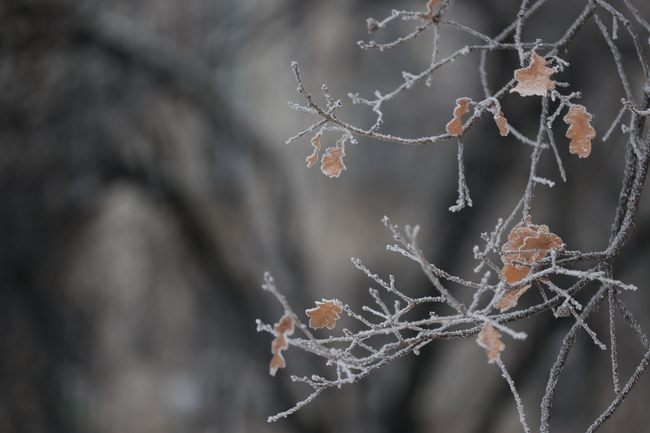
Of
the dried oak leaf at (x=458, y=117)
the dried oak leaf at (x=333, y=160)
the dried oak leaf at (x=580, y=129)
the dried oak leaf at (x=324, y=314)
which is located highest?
the dried oak leaf at (x=333, y=160)

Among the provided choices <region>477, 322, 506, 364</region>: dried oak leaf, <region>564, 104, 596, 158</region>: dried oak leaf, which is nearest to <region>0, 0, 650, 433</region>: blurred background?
<region>564, 104, 596, 158</region>: dried oak leaf

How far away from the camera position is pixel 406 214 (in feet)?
6.53

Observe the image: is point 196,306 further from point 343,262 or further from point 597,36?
point 597,36

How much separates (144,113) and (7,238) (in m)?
0.54

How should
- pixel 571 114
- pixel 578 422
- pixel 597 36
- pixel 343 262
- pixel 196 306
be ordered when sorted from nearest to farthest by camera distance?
1. pixel 571 114
2. pixel 597 36
3. pixel 578 422
4. pixel 196 306
5. pixel 343 262

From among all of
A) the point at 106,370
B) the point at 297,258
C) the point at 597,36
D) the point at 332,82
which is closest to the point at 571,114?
the point at 597,36

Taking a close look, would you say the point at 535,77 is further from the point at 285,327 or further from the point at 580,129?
the point at 285,327

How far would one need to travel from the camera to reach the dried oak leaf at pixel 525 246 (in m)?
0.45

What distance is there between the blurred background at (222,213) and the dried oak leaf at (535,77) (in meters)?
1.19

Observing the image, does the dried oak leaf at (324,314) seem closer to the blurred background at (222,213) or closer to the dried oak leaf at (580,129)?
the dried oak leaf at (580,129)

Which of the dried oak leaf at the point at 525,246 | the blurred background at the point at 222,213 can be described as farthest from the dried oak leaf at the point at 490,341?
the blurred background at the point at 222,213

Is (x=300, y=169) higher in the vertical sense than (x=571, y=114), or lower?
higher

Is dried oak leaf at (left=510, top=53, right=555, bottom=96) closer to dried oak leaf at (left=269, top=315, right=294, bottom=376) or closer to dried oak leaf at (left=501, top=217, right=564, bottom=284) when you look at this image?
dried oak leaf at (left=501, top=217, right=564, bottom=284)

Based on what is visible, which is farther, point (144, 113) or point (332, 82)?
point (332, 82)
